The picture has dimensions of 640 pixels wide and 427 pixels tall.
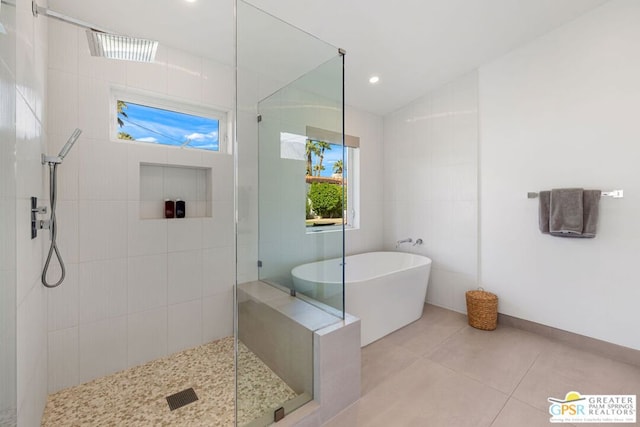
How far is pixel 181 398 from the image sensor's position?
177 cm

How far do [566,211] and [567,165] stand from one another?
42 cm

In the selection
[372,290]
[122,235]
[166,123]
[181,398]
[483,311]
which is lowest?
[181,398]

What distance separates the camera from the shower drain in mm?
1708

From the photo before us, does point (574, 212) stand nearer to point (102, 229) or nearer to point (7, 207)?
point (7, 207)

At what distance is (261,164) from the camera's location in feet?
5.85

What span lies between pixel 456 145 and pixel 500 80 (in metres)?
0.72

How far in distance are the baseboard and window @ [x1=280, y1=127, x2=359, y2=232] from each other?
7.11 ft

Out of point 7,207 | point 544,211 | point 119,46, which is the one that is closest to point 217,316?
point 7,207

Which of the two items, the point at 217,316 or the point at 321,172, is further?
the point at 217,316

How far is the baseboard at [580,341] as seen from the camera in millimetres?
2135

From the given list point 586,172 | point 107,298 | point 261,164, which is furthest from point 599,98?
point 107,298

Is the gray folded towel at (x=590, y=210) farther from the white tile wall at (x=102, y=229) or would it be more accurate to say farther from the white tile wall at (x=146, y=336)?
the white tile wall at (x=102, y=229)

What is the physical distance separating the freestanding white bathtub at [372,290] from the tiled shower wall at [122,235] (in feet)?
3.10

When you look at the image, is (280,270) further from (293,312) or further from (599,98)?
(599,98)
